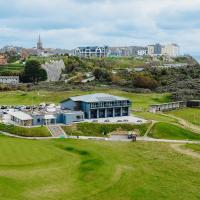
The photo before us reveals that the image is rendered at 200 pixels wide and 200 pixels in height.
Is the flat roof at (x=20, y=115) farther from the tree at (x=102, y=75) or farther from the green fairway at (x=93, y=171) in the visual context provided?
the tree at (x=102, y=75)

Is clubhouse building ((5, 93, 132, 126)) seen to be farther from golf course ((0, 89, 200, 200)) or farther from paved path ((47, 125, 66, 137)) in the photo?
golf course ((0, 89, 200, 200))

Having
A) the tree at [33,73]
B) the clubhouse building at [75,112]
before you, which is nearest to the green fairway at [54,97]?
the clubhouse building at [75,112]

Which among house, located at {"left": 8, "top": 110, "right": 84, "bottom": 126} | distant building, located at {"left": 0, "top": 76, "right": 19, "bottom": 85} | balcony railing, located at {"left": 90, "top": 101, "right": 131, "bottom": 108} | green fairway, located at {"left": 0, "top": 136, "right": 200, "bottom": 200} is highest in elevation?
distant building, located at {"left": 0, "top": 76, "right": 19, "bottom": 85}

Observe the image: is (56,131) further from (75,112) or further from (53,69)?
(53,69)

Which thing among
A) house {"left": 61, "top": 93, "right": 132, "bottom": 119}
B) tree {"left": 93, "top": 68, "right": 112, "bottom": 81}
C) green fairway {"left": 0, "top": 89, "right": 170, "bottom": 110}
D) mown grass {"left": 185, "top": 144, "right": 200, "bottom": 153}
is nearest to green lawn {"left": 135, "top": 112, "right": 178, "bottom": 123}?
house {"left": 61, "top": 93, "right": 132, "bottom": 119}

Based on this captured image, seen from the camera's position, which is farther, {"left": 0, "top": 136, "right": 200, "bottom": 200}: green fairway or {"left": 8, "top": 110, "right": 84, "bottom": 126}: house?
{"left": 8, "top": 110, "right": 84, "bottom": 126}: house

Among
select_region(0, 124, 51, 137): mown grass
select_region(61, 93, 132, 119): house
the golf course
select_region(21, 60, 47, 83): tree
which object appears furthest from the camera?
select_region(21, 60, 47, 83): tree

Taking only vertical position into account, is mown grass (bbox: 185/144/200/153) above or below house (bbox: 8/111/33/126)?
below
